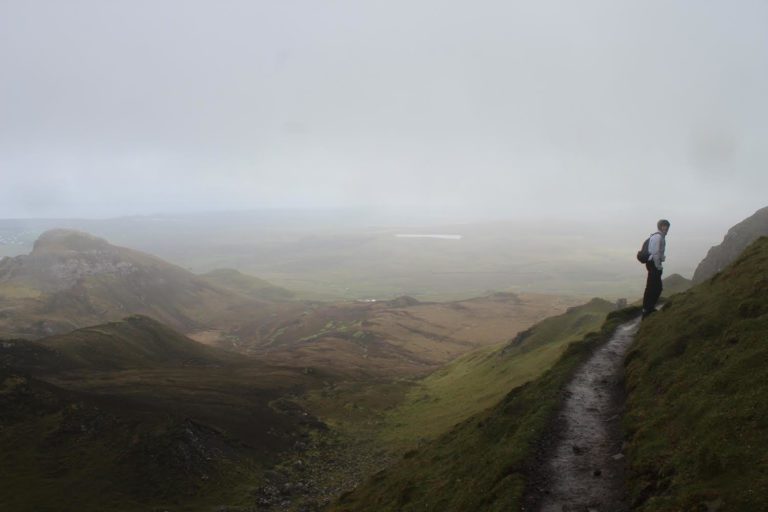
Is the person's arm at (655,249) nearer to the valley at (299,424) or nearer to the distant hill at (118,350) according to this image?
the valley at (299,424)

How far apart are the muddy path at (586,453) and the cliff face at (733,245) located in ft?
247

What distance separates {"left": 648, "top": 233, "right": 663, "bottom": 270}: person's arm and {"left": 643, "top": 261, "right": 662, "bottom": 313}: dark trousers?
1.06 feet

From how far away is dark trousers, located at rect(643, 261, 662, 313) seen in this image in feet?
108

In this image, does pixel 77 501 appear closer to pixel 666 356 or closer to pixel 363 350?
pixel 666 356

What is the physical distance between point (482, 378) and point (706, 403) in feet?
240

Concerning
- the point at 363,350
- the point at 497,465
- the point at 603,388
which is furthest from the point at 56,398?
the point at 363,350

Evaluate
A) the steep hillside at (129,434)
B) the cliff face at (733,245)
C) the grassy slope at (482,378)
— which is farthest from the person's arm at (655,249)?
the cliff face at (733,245)

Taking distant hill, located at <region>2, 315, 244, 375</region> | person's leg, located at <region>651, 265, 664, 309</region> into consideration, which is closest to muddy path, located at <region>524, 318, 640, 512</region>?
person's leg, located at <region>651, 265, 664, 309</region>

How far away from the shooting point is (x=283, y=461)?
5950cm

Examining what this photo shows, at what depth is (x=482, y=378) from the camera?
89812mm

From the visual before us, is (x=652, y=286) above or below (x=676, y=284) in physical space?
above

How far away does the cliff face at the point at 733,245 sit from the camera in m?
90.1

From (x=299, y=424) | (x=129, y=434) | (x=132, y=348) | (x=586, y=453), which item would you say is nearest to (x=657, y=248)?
(x=586, y=453)

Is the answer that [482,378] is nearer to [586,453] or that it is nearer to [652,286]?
[652,286]
